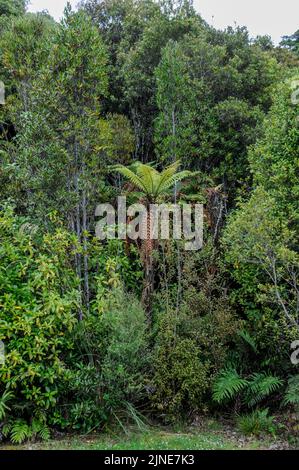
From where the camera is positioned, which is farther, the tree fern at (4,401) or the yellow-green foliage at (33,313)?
the yellow-green foliage at (33,313)

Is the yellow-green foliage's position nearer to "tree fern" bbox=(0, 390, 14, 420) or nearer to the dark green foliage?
"tree fern" bbox=(0, 390, 14, 420)

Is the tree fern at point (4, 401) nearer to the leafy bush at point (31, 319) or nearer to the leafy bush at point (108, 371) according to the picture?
the leafy bush at point (31, 319)

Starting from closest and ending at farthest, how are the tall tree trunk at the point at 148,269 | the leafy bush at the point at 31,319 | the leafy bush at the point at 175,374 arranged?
the leafy bush at the point at 31,319 < the leafy bush at the point at 175,374 < the tall tree trunk at the point at 148,269

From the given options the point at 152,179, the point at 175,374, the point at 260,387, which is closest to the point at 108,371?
the point at 175,374

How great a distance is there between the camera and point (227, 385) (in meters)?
7.14

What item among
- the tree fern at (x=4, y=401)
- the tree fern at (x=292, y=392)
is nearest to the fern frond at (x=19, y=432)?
the tree fern at (x=4, y=401)

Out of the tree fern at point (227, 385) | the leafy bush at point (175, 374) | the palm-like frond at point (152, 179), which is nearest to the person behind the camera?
the leafy bush at point (175, 374)

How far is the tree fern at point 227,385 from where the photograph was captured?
704 cm

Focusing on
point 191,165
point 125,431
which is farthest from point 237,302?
point 191,165

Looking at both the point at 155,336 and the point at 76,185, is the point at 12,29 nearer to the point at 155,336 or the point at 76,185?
the point at 76,185

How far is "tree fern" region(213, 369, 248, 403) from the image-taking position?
704 centimetres

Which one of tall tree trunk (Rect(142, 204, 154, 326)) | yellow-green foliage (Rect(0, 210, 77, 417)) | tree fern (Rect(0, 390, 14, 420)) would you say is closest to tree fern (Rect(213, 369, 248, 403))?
tall tree trunk (Rect(142, 204, 154, 326))

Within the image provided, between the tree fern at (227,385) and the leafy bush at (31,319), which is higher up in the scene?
the leafy bush at (31,319)

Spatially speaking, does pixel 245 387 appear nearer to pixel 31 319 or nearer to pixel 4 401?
pixel 31 319
